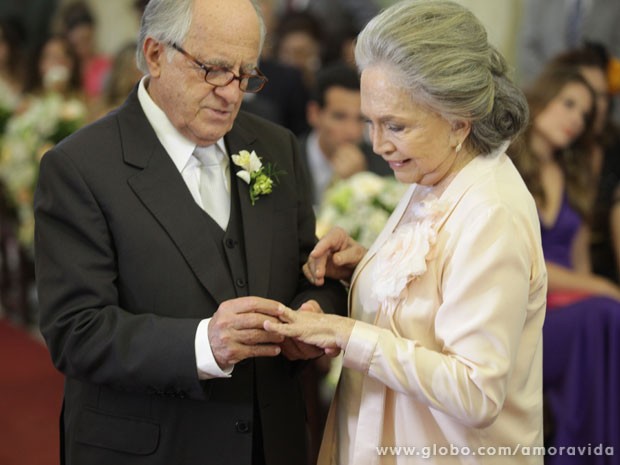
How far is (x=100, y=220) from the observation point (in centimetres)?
235

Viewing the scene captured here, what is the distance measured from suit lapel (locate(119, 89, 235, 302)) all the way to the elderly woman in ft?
0.78

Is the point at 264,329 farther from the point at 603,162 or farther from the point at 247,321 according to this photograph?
the point at 603,162

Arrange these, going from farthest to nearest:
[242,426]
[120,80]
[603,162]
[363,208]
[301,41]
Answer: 1. [301,41]
2. [120,80]
3. [603,162]
4. [363,208]
5. [242,426]

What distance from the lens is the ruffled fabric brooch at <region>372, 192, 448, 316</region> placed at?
7.57 ft

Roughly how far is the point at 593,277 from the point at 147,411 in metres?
2.87

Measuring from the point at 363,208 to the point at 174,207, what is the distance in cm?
161

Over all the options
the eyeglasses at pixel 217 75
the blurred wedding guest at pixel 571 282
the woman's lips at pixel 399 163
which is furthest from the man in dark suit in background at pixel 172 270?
the blurred wedding guest at pixel 571 282

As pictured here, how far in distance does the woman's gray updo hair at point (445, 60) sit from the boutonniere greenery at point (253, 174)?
414 millimetres

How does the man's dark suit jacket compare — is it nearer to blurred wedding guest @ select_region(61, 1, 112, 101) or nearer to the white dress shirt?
the white dress shirt

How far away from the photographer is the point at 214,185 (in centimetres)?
257

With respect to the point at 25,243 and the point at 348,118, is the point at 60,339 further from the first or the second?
the point at 25,243

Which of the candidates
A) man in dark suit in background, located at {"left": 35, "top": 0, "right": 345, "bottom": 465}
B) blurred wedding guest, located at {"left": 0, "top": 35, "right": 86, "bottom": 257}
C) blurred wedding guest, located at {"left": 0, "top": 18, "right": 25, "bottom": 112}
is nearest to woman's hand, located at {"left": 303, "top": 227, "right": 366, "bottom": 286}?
man in dark suit in background, located at {"left": 35, "top": 0, "right": 345, "bottom": 465}

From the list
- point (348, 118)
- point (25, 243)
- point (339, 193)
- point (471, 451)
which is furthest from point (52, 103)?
point (471, 451)

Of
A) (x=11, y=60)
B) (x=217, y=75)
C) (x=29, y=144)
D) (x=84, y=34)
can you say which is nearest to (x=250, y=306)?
(x=217, y=75)
